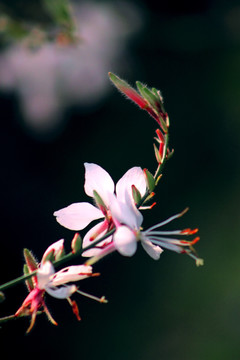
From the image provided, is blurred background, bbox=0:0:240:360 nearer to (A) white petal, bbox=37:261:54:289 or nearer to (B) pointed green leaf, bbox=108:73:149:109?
(B) pointed green leaf, bbox=108:73:149:109

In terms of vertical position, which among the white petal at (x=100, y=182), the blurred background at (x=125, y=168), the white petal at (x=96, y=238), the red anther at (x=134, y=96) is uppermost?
the blurred background at (x=125, y=168)

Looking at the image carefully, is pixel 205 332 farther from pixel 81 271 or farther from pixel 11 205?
pixel 81 271

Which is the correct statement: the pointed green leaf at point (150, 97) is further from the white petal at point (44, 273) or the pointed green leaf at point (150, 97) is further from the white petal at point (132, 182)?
the white petal at point (44, 273)

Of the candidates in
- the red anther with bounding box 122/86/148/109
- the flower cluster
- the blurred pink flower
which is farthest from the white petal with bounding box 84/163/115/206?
the blurred pink flower

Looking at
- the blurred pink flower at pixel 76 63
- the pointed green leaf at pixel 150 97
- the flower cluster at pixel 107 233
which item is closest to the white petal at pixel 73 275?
the flower cluster at pixel 107 233

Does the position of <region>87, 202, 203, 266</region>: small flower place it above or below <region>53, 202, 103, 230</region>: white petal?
below

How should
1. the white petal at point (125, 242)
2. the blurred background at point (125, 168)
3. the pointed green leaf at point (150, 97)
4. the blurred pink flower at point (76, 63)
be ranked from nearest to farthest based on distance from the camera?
the white petal at point (125, 242)
the pointed green leaf at point (150, 97)
the blurred pink flower at point (76, 63)
the blurred background at point (125, 168)
